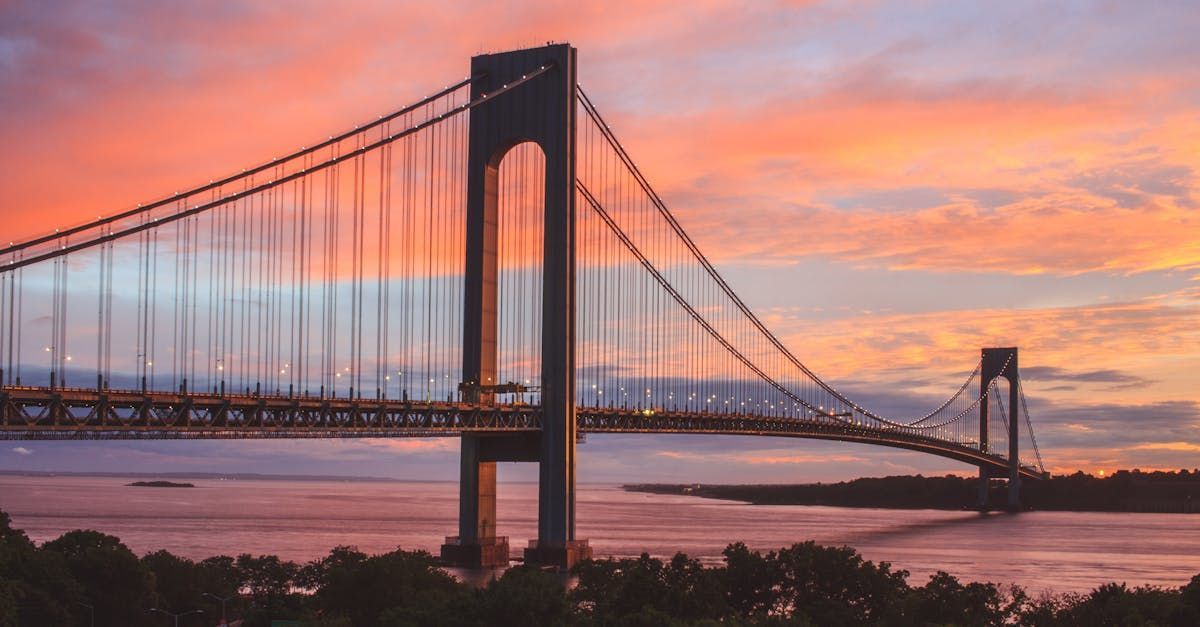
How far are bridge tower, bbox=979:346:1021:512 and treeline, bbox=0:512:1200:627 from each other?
124m

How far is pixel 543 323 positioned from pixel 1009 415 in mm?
118979

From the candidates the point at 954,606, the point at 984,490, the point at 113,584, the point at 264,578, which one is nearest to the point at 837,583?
the point at 954,606

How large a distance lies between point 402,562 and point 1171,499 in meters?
179

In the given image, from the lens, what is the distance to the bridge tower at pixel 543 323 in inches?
2329

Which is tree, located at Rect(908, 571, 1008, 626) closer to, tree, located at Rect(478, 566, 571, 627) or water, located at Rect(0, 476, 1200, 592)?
tree, located at Rect(478, 566, 571, 627)

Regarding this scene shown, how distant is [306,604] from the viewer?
139ft

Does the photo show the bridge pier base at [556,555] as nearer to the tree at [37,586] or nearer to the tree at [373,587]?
the tree at [373,587]

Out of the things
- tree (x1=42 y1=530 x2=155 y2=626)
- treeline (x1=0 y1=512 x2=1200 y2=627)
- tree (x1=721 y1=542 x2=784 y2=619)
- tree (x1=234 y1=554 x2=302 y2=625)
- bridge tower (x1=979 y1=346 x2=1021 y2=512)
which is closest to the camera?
treeline (x1=0 y1=512 x2=1200 y2=627)

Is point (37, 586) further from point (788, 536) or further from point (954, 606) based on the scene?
point (788, 536)

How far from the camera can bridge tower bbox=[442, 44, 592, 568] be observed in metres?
59.2

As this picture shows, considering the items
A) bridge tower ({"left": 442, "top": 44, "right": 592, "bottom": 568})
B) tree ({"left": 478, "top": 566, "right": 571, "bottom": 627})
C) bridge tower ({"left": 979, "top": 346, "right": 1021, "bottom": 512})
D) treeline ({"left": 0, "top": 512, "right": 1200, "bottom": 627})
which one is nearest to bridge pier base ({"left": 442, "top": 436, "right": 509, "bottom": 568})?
bridge tower ({"left": 442, "top": 44, "right": 592, "bottom": 568})

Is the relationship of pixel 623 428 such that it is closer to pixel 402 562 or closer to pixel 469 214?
pixel 469 214

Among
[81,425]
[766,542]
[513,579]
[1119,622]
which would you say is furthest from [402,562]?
[766,542]

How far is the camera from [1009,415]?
6604 inches
